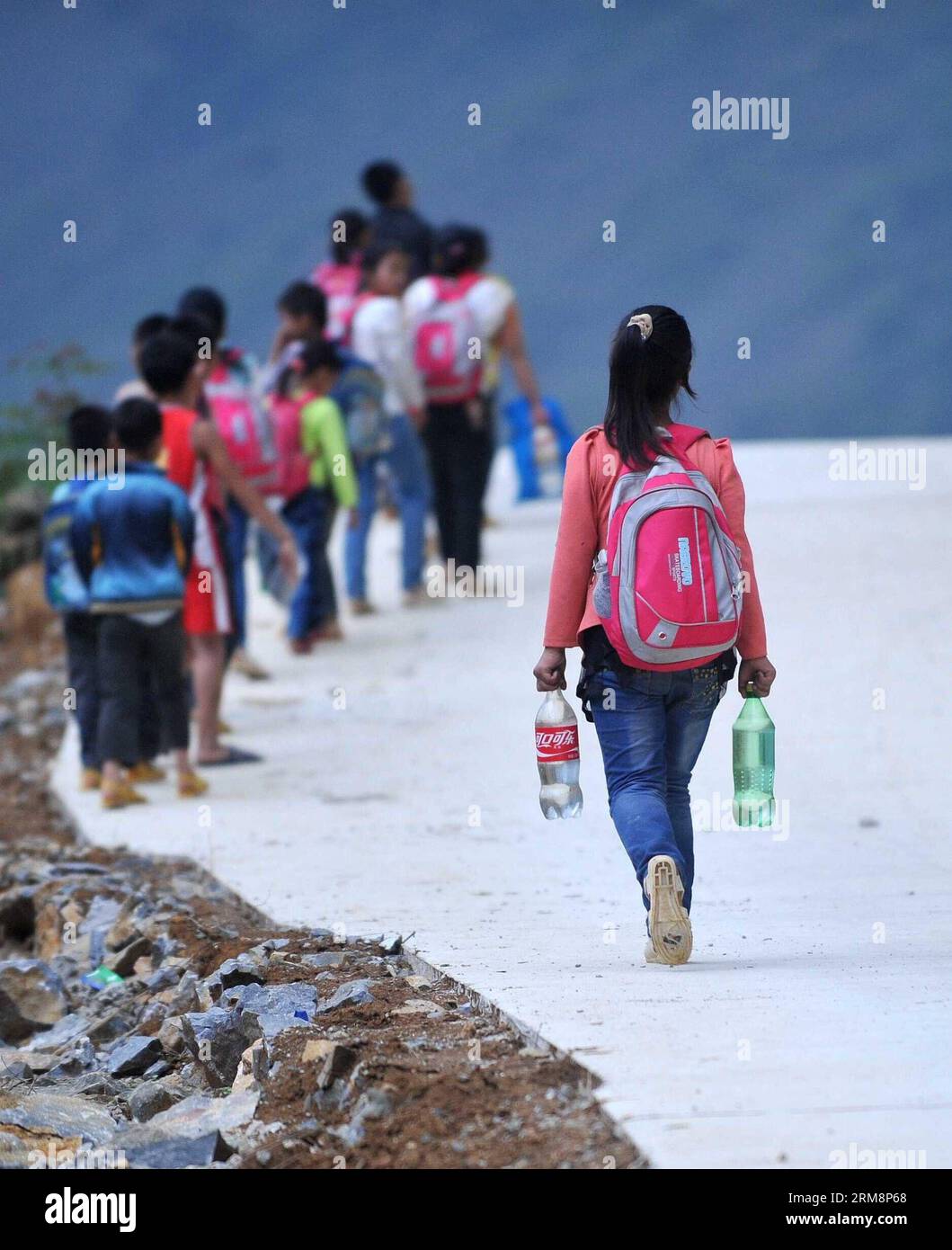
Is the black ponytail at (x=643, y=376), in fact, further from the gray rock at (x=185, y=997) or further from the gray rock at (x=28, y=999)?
the gray rock at (x=28, y=999)

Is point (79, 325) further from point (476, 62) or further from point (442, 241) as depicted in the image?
point (442, 241)

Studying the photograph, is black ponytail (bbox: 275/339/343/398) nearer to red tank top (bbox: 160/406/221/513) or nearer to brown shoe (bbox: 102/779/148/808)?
red tank top (bbox: 160/406/221/513)

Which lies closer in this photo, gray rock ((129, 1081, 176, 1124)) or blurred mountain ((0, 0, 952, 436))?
gray rock ((129, 1081, 176, 1124))

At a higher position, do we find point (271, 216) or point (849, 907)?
point (271, 216)

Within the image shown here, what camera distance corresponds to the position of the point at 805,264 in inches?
714

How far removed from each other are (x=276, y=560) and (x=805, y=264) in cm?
971

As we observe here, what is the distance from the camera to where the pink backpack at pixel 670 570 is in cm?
414

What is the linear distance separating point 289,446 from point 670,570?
599 cm

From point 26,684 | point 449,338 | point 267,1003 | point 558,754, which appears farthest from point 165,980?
point 26,684

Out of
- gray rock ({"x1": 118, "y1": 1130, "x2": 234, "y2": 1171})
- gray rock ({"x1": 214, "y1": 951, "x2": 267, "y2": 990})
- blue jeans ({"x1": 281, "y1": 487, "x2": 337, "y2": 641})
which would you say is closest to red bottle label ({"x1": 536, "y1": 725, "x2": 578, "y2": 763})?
gray rock ({"x1": 214, "y1": 951, "x2": 267, "y2": 990})

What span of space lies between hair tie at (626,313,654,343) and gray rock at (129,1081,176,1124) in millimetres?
1940

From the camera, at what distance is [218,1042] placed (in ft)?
13.9

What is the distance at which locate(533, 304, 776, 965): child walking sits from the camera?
14.0 ft
